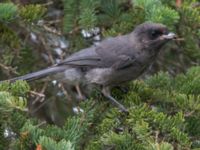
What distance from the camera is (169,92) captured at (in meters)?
3.46

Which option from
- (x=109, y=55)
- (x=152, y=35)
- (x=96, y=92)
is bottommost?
(x=96, y=92)

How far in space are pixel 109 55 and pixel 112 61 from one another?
0.18 feet

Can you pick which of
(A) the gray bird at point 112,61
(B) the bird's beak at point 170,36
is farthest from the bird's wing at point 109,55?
(B) the bird's beak at point 170,36

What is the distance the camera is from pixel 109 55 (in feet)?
14.4

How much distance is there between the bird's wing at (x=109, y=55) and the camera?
14.0ft

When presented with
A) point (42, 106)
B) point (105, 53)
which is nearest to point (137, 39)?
point (105, 53)

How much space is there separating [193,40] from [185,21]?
0.73 feet

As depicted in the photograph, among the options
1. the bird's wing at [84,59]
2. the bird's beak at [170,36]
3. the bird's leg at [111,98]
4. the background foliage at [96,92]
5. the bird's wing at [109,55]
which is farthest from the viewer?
the bird's wing at [109,55]

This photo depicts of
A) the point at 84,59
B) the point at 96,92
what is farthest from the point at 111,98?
the point at 84,59

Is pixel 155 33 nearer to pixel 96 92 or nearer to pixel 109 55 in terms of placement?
pixel 109 55

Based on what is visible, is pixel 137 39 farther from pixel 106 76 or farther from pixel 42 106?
pixel 42 106

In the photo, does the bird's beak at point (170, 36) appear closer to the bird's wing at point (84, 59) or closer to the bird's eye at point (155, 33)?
the bird's eye at point (155, 33)

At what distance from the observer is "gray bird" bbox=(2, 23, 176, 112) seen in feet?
13.7

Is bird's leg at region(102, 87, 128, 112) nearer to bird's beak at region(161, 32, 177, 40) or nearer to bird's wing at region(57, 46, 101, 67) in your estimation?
bird's wing at region(57, 46, 101, 67)
